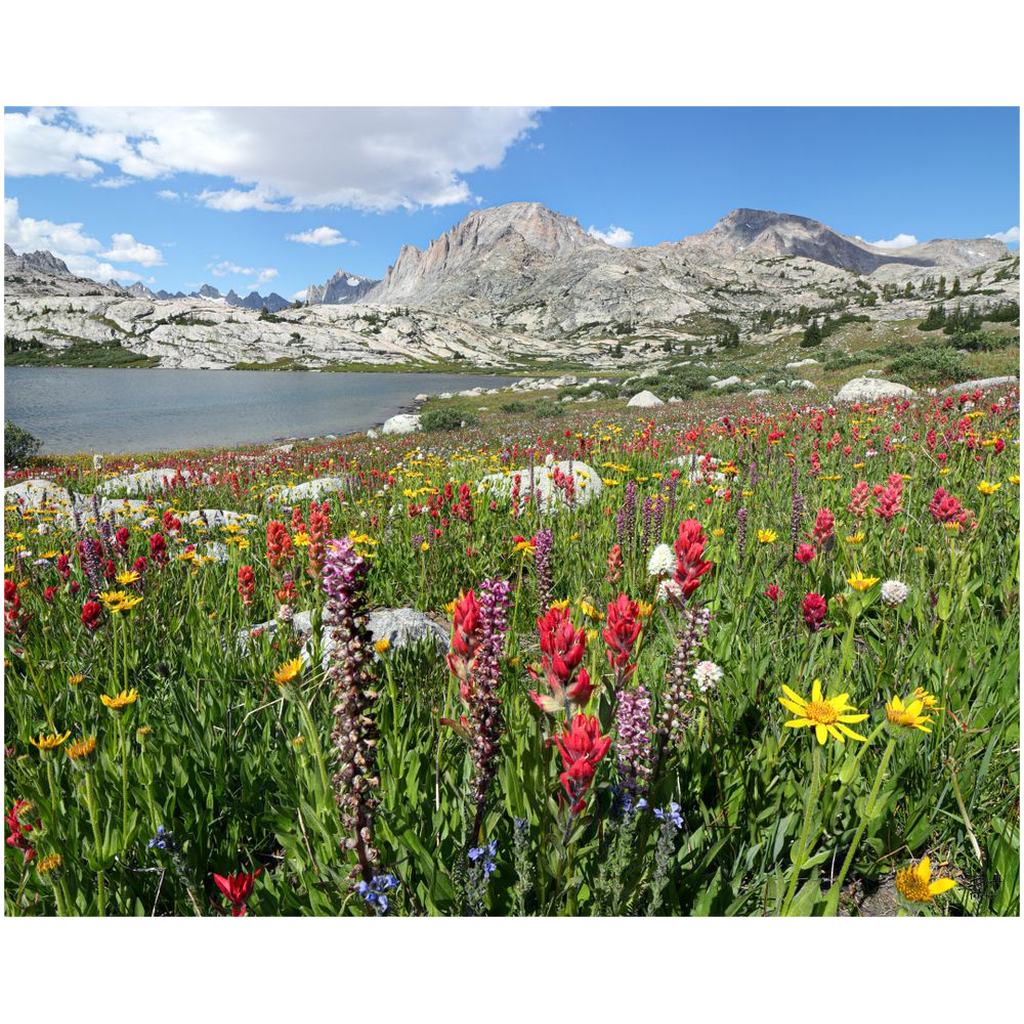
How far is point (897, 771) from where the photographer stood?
2.42 metres

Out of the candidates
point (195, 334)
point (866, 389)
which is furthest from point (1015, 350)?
point (195, 334)

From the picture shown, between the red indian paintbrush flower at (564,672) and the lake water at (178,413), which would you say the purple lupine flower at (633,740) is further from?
the lake water at (178,413)

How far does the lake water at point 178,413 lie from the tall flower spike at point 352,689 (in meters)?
27.6

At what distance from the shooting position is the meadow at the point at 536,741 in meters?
1.78

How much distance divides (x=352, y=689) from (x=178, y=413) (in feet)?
196

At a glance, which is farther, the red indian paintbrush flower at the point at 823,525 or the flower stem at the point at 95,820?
the red indian paintbrush flower at the point at 823,525

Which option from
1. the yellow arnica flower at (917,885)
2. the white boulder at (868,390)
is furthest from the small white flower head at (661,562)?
the white boulder at (868,390)

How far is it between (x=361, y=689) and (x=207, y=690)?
2.06 m

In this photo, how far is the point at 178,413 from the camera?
2035 inches

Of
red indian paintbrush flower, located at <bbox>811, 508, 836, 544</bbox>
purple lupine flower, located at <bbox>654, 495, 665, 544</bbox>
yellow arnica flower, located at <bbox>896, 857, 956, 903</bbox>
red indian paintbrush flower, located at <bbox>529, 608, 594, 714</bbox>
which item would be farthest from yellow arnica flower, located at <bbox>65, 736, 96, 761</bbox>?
purple lupine flower, located at <bbox>654, 495, 665, 544</bbox>

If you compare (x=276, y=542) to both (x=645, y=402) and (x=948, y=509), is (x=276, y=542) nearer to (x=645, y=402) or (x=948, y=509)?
(x=948, y=509)

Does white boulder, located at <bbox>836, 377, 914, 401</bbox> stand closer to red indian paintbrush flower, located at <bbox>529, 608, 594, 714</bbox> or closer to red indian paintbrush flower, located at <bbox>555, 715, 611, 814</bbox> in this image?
red indian paintbrush flower, located at <bbox>529, 608, 594, 714</bbox>

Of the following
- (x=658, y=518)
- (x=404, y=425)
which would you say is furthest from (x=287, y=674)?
(x=404, y=425)

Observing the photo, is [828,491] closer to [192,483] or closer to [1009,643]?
[1009,643]
